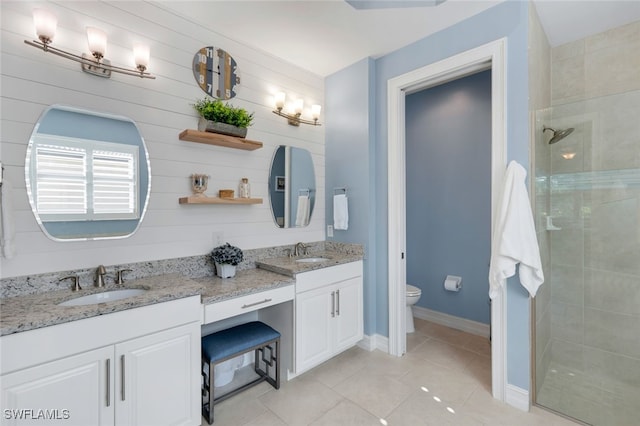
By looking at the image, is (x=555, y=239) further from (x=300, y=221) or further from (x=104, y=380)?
(x=104, y=380)

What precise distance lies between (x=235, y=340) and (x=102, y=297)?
81cm

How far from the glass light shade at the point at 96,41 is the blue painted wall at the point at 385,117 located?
1.91m

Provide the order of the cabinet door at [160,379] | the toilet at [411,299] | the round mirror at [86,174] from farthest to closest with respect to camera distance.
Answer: the toilet at [411,299]
the round mirror at [86,174]
the cabinet door at [160,379]

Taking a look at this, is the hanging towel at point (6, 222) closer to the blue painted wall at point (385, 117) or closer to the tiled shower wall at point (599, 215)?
the blue painted wall at point (385, 117)

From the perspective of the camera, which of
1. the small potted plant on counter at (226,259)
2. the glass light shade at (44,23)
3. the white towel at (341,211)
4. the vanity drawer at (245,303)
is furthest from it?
the white towel at (341,211)

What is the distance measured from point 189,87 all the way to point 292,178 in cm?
113

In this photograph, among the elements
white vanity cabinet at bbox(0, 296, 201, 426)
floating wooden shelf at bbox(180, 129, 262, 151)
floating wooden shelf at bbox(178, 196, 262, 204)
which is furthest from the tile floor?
floating wooden shelf at bbox(180, 129, 262, 151)

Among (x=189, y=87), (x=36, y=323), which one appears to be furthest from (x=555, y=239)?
(x=36, y=323)

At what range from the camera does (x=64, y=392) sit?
1.28m

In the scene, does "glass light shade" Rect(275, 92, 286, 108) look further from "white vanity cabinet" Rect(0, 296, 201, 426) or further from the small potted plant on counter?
"white vanity cabinet" Rect(0, 296, 201, 426)

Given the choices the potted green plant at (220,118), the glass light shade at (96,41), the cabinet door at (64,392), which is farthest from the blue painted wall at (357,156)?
the cabinet door at (64,392)

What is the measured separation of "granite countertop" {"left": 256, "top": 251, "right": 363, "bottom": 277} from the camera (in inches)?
89.0

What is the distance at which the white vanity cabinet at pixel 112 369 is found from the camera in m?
1.20

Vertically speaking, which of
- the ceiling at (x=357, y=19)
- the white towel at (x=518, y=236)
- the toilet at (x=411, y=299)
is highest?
the ceiling at (x=357, y=19)
